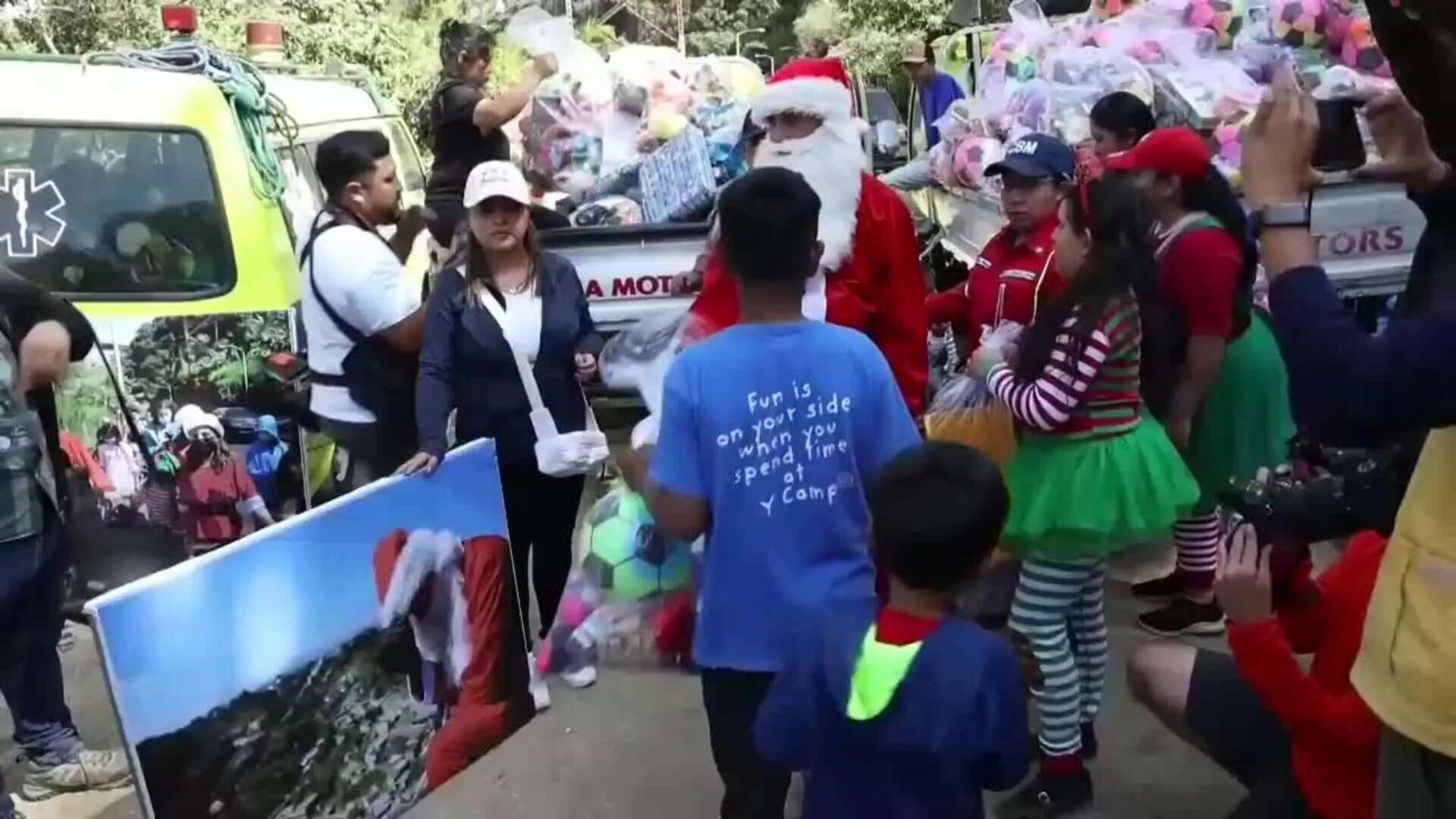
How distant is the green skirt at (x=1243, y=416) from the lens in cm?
464

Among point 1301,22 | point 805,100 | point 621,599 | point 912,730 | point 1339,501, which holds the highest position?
point 805,100

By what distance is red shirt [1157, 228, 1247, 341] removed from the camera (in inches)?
164

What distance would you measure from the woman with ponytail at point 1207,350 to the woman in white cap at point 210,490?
2994 millimetres

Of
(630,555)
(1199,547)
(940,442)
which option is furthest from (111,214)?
(1199,547)

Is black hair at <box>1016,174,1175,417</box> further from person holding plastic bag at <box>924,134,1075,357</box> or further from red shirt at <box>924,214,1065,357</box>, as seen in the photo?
person holding plastic bag at <box>924,134,1075,357</box>

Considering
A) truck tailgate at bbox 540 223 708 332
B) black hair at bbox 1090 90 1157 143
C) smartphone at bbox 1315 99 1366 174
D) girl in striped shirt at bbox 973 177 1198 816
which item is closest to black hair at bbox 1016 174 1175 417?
girl in striped shirt at bbox 973 177 1198 816

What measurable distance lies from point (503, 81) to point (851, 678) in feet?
23.8

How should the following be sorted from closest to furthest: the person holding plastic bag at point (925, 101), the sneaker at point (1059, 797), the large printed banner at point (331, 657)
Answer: the large printed banner at point (331, 657) < the sneaker at point (1059, 797) < the person holding plastic bag at point (925, 101)

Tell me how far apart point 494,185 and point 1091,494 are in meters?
1.87

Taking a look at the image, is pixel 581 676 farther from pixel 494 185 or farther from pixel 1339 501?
pixel 1339 501

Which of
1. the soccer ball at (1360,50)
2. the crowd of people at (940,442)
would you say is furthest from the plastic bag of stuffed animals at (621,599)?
the soccer ball at (1360,50)

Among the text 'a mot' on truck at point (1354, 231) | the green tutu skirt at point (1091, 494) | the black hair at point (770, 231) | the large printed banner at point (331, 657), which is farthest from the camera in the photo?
the text 'a mot' on truck at point (1354, 231)

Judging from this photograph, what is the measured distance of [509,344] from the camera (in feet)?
13.6

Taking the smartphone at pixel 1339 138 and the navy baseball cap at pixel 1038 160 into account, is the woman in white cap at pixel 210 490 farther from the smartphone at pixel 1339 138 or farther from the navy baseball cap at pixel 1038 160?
the smartphone at pixel 1339 138
